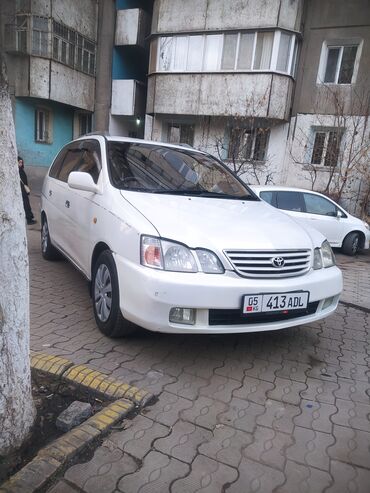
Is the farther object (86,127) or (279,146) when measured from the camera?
(86,127)

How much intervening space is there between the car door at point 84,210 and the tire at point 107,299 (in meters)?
0.30

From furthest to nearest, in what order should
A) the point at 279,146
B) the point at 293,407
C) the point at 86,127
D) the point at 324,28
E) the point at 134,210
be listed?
the point at 86,127 → the point at 279,146 → the point at 324,28 → the point at 134,210 → the point at 293,407

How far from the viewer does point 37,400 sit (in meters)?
2.22

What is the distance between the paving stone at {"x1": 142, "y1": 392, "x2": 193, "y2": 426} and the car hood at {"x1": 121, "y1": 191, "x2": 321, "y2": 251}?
105cm

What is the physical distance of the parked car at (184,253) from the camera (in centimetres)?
254

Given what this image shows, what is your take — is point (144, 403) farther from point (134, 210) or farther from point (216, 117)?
point (216, 117)

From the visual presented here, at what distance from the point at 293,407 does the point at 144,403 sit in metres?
1.02

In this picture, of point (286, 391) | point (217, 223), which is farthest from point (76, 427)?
point (217, 223)

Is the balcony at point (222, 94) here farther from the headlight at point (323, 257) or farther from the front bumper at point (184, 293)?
the front bumper at point (184, 293)

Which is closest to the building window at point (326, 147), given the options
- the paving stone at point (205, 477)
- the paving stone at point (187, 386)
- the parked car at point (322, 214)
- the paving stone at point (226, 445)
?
the parked car at point (322, 214)

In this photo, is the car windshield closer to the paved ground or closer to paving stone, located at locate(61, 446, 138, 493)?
the paved ground

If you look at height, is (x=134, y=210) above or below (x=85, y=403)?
above

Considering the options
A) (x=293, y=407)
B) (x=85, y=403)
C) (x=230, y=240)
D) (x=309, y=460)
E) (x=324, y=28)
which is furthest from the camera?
(x=324, y=28)

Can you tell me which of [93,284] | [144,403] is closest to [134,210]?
[93,284]
